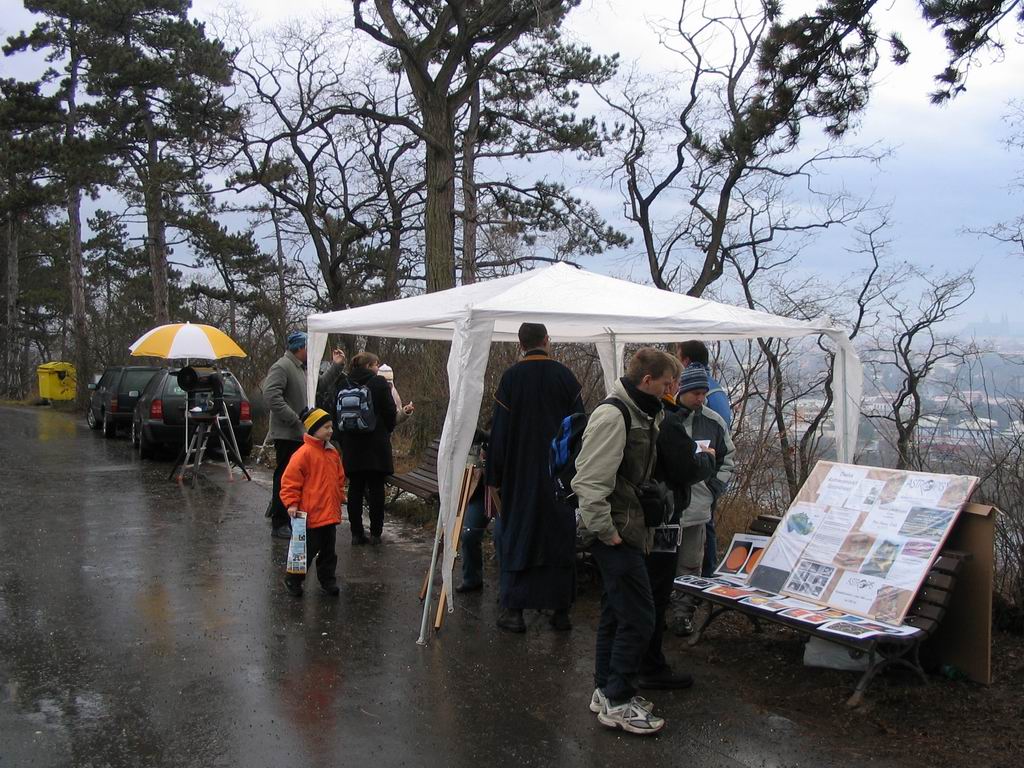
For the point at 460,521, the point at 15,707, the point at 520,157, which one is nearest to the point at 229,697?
the point at 15,707

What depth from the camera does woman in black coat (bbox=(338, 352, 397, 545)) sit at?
8.11 meters

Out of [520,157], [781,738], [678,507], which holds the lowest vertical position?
[781,738]

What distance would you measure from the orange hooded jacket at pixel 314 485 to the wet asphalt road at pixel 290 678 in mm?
624

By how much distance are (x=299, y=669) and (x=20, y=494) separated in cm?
777

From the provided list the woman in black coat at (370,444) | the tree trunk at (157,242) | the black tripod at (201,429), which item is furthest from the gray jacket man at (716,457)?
the tree trunk at (157,242)

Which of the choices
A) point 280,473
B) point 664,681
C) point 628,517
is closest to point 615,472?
Answer: point 628,517

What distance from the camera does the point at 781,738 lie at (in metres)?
4.36

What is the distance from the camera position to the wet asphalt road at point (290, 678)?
4188mm

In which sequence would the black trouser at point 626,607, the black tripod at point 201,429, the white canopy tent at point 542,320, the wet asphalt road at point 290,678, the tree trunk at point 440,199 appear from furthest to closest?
the tree trunk at point 440,199 → the black tripod at point 201,429 → the white canopy tent at point 542,320 → the black trouser at point 626,607 → the wet asphalt road at point 290,678

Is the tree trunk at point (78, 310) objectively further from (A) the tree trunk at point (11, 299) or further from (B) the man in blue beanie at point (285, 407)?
(B) the man in blue beanie at point (285, 407)

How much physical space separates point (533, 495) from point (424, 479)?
3346 millimetres

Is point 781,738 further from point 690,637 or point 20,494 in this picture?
point 20,494

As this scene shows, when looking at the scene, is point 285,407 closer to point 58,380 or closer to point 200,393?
point 200,393

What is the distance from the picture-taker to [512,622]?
6.04 meters
